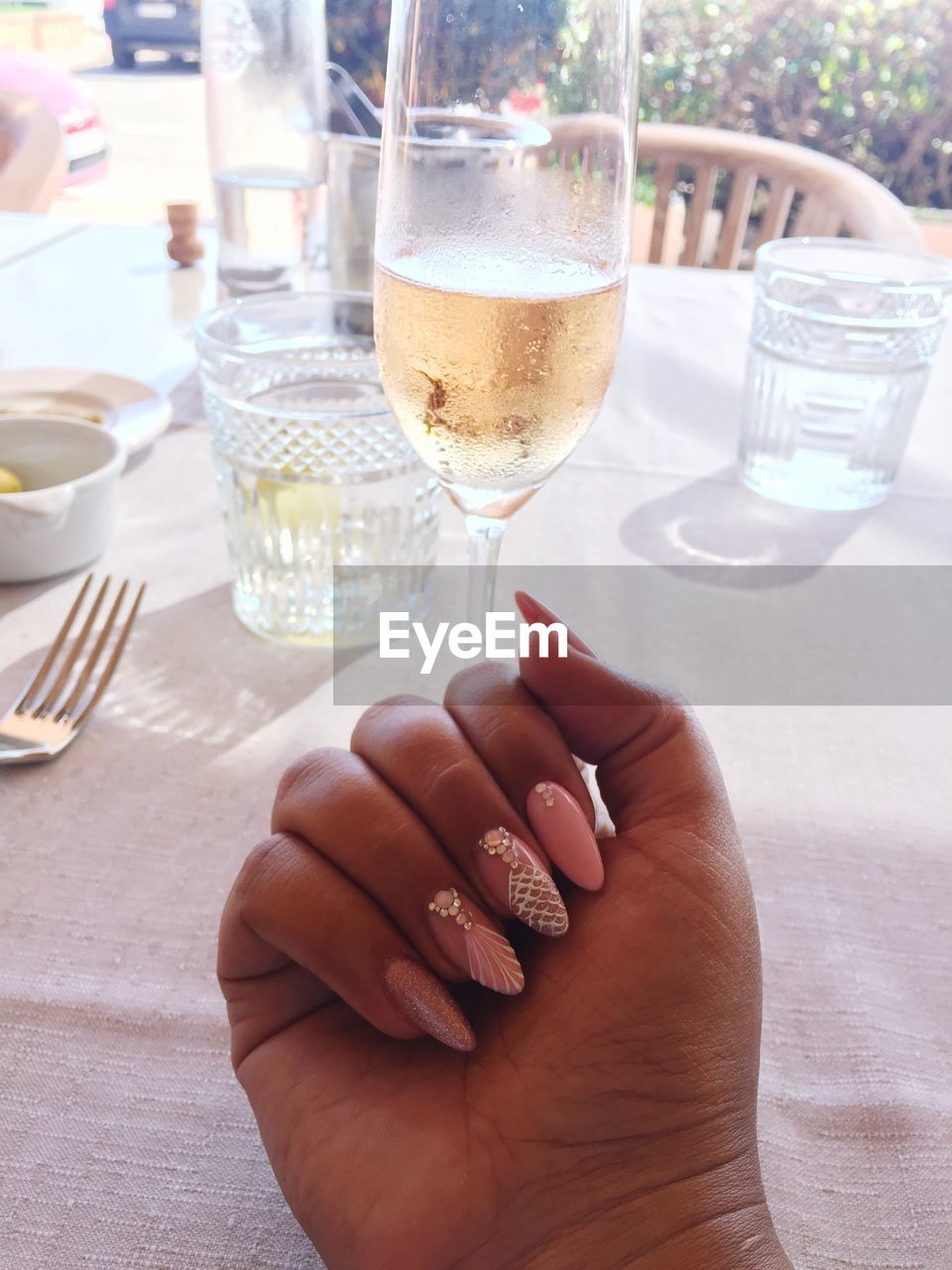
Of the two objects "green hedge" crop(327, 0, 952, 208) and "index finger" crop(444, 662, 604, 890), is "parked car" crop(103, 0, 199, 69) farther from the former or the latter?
"index finger" crop(444, 662, 604, 890)

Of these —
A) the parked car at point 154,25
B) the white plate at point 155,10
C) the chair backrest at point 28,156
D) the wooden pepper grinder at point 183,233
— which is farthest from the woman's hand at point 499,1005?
the white plate at point 155,10

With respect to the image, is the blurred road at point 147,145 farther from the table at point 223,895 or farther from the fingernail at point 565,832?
the fingernail at point 565,832

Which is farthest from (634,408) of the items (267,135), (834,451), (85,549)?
(85,549)

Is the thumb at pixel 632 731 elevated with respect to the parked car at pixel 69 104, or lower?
elevated

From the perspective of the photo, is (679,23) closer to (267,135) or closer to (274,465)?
(267,135)

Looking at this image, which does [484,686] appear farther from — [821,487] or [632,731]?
[821,487]

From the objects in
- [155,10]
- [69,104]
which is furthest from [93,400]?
[155,10]
